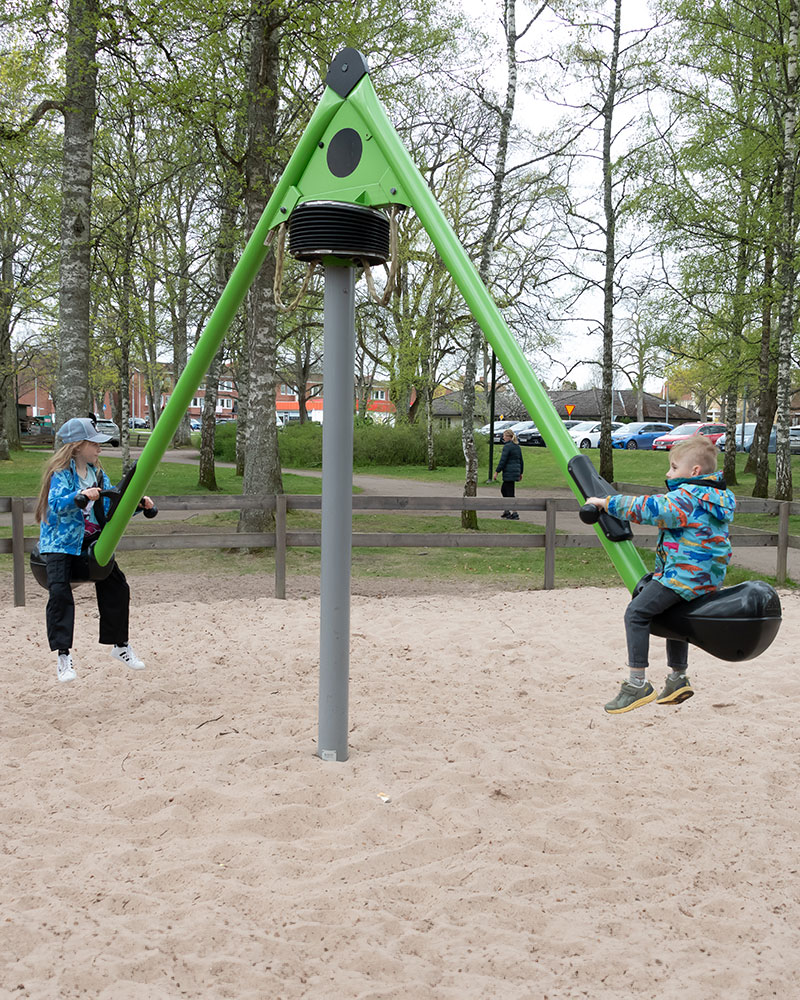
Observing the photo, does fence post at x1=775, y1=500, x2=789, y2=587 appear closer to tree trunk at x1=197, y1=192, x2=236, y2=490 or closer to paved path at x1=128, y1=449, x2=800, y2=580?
paved path at x1=128, y1=449, x2=800, y2=580

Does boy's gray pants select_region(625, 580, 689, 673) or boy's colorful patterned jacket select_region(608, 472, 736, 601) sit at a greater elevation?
boy's colorful patterned jacket select_region(608, 472, 736, 601)

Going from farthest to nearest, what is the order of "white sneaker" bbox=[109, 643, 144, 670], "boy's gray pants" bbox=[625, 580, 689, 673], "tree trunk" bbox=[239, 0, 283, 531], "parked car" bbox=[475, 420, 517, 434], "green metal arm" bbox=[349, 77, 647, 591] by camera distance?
"parked car" bbox=[475, 420, 517, 434] < "tree trunk" bbox=[239, 0, 283, 531] < "white sneaker" bbox=[109, 643, 144, 670] < "green metal arm" bbox=[349, 77, 647, 591] < "boy's gray pants" bbox=[625, 580, 689, 673]

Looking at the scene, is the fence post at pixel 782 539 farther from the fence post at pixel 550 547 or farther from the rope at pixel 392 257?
the rope at pixel 392 257

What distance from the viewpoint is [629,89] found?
1733cm

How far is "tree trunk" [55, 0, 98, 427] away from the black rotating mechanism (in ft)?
20.9

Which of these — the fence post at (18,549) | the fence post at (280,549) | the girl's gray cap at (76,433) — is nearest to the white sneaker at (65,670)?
the girl's gray cap at (76,433)

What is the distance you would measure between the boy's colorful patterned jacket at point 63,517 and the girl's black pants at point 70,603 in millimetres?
53

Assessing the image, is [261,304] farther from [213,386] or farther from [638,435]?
[638,435]

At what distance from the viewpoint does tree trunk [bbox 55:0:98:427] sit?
8891 mm

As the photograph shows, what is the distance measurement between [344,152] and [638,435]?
1451 inches

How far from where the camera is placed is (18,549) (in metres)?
7.46

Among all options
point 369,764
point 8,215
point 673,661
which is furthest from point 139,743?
point 8,215

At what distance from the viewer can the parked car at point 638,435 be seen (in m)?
38.7

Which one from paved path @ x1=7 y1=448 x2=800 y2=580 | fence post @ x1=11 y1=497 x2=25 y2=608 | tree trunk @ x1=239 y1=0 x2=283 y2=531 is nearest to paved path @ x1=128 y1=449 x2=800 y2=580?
paved path @ x1=7 y1=448 x2=800 y2=580
